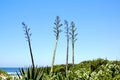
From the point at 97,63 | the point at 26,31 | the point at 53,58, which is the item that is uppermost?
the point at 26,31

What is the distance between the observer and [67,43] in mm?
61531

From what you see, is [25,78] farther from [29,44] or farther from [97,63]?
[29,44]

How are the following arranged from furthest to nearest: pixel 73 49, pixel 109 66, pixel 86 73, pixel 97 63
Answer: pixel 73 49, pixel 97 63, pixel 109 66, pixel 86 73

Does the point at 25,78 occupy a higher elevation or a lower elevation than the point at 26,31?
lower

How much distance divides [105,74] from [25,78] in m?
3.36

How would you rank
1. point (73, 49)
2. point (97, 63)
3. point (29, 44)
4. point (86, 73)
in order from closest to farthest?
point (86, 73) < point (97, 63) < point (29, 44) < point (73, 49)

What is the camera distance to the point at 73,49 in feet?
200

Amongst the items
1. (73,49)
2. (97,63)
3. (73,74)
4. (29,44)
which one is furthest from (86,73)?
(73,49)

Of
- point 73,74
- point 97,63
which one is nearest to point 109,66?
point 73,74

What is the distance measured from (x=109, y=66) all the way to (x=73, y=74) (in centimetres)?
258

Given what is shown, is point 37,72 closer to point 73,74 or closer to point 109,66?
point 73,74

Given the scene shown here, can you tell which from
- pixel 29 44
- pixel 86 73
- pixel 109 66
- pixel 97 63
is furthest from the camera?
pixel 29 44

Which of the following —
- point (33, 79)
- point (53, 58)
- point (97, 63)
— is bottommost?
point (33, 79)

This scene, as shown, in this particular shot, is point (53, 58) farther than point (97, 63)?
Yes
